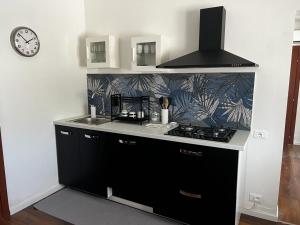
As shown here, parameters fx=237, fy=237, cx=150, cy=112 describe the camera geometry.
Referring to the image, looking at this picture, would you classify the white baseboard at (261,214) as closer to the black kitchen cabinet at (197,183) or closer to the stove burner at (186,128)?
the black kitchen cabinet at (197,183)

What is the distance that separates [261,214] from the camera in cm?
241

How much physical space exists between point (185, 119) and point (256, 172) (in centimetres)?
91

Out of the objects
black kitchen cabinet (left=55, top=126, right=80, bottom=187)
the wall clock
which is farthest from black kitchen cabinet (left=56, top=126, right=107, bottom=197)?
the wall clock

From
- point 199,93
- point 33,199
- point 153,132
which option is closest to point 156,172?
point 153,132

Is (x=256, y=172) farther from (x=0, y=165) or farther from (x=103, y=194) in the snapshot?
(x=0, y=165)

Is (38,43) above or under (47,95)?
above

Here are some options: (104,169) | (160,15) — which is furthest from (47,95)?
(160,15)

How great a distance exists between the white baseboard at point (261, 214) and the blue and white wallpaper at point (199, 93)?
0.87 metres

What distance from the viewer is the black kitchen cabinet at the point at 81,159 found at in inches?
104

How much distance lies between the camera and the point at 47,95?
2.76 m

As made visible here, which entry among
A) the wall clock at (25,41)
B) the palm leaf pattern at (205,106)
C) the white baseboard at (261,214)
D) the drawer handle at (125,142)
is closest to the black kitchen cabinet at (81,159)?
the drawer handle at (125,142)

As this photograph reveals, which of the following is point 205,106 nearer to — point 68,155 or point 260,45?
point 260,45

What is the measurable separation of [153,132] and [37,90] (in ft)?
4.58

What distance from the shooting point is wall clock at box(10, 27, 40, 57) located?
7.73 ft
